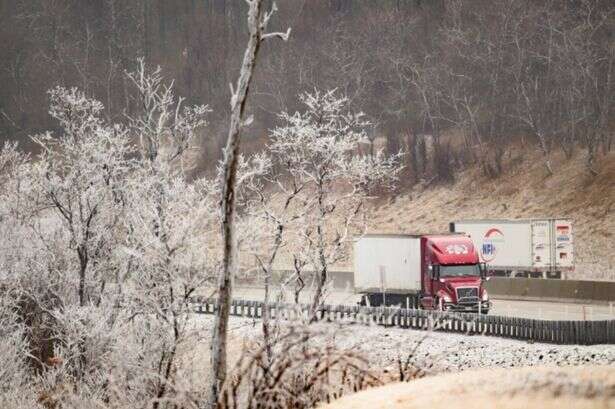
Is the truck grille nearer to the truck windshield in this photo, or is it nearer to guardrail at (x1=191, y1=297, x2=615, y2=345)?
the truck windshield

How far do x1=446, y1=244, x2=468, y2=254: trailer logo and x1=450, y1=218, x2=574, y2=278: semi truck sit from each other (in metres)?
8.13

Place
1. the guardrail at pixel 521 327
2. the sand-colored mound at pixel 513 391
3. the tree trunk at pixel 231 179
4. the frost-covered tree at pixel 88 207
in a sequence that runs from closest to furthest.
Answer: the sand-colored mound at pixel 513 391 → the tree trunk at pixel 231 179 → the guardrail at pixel 521 327 → the frost-covered tree at pixel 88 207

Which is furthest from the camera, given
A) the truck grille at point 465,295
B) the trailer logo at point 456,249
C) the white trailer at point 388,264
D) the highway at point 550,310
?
the white trailer at point 388,264

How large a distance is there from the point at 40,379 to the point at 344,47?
55091 millimetres

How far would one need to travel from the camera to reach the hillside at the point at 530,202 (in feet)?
142

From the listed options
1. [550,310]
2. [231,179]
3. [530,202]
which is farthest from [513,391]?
[530,202]

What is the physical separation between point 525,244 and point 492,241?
1585 mm

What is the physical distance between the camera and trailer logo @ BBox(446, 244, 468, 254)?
30922 mm

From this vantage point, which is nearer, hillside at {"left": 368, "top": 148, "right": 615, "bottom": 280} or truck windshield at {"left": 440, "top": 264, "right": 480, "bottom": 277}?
truck windshield at {"left": 440, "top": 264, "right": 480, "bottom": 277}

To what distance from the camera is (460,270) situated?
1212 inches

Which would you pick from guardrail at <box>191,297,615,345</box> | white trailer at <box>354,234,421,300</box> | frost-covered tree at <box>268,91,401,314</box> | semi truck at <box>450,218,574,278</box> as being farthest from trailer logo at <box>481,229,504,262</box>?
guardrail at <box>191,297,615,345</box>

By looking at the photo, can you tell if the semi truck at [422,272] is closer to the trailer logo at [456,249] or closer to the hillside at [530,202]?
the trailer logo at [456,249]

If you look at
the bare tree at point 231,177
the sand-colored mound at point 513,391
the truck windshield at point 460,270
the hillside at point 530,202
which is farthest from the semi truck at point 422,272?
the sand-colored mound at point 513,391

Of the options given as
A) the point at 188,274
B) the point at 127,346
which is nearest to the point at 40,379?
the point at 127,346
